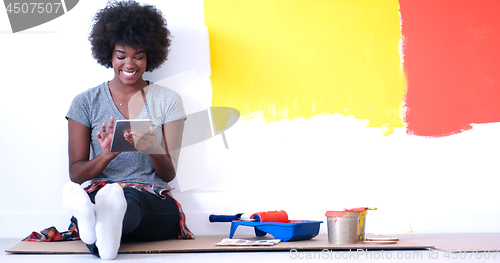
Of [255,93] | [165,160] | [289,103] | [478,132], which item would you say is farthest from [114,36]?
[478,132]

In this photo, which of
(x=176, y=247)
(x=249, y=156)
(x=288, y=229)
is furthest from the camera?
(x=249, y=156)

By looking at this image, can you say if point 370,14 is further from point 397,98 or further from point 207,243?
point 207,243

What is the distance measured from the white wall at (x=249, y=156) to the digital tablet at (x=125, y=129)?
694 mm

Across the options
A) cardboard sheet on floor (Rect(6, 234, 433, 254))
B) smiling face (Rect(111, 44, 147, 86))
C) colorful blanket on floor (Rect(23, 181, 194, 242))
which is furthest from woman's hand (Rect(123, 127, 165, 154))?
smiling face (Rect(111, 44, 147, 86))

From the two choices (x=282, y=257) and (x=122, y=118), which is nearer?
(x=282, y=257)

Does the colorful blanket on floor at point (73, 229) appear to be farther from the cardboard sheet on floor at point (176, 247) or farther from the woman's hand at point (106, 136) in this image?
the woman's hand at point (106, 136)

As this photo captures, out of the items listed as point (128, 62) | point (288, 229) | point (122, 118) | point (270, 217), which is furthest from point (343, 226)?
point (128, 62)

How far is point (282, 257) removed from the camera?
1282mm

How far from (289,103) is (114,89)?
0.79 meters

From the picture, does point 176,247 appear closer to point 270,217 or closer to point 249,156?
point 270,217

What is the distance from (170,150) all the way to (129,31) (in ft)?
1.64

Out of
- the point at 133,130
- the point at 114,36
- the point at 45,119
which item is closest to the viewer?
the point at 133,130

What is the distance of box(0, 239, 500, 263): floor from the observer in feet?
4.00

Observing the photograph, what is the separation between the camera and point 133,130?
1.34 meters
